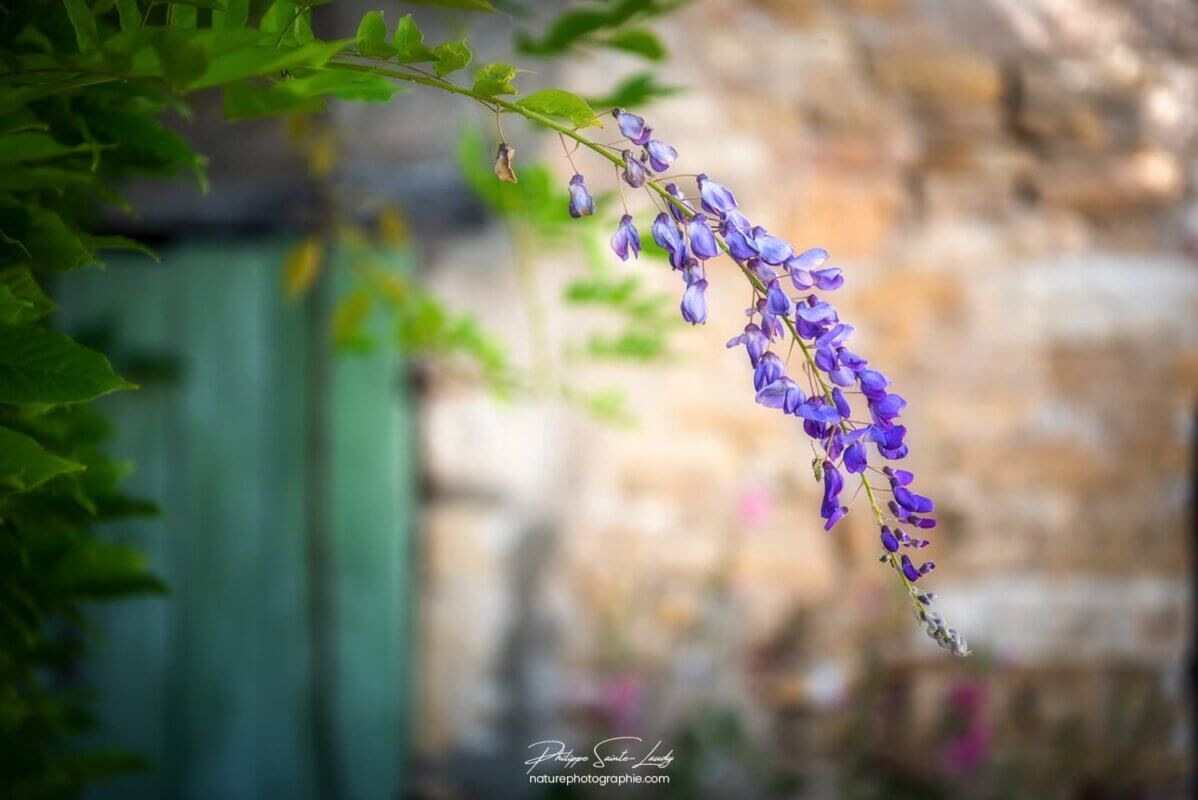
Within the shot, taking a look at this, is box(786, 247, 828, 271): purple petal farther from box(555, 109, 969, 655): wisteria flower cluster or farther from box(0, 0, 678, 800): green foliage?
box(0, 0, 678, 800): green foliage

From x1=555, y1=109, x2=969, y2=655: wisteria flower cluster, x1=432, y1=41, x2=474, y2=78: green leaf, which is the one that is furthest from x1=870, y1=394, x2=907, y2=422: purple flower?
x1=432, y1=41, x2=474, y2=78: green leaf

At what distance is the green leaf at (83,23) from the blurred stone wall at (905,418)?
67.2 inches

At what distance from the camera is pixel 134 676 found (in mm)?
2258

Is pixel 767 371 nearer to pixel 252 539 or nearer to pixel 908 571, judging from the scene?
pixel 908 571

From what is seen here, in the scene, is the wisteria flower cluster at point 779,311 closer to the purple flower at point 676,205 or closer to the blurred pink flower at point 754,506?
the purple flower at point 676,205

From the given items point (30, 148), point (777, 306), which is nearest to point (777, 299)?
point (777, 306)

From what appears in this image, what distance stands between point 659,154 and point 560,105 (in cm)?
8

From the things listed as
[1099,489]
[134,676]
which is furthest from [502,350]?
[1099,489]

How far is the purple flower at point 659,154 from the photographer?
0.58 meters

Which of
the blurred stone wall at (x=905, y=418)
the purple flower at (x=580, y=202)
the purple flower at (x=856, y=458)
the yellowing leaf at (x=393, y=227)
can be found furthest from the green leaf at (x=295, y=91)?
the blurred stone wall at (x=905, y=418)

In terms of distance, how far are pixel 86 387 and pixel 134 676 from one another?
2002 mm

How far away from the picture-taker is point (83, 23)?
491 mm

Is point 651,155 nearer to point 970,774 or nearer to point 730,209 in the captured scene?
point 730,209

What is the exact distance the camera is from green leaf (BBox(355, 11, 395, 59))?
1.72 ft
